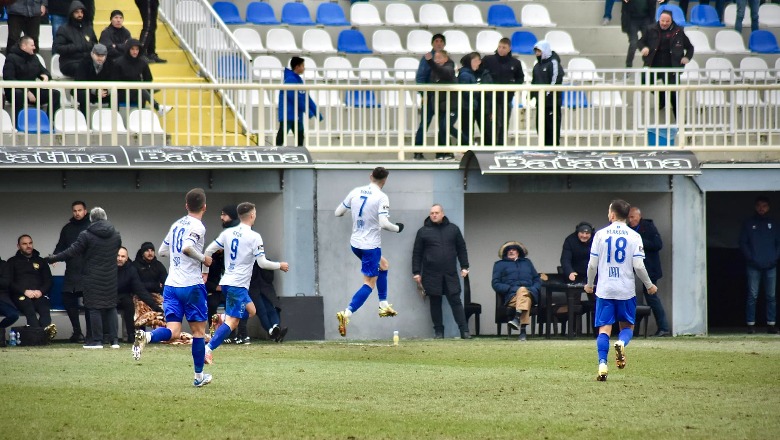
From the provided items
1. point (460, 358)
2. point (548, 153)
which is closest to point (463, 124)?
point (548, 153)

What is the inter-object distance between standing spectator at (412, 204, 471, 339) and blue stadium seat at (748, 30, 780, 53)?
10716mm

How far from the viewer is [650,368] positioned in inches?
617

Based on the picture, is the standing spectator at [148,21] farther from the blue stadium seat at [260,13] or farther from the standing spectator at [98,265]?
the standing spectator at [98,265]

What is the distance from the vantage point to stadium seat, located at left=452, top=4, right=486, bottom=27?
94.3 feet

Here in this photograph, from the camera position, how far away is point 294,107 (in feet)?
69.9

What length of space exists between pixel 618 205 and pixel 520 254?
278 inches

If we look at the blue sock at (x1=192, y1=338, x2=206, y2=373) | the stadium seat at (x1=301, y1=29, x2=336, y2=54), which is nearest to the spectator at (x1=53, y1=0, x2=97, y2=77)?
the stadium seat at (x1=301, y1=29, x2=336, y2=54)

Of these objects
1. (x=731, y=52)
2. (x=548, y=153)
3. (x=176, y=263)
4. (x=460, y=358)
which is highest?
(x=731, y=52)

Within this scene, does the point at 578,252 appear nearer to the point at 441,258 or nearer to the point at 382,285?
the point at 441,258

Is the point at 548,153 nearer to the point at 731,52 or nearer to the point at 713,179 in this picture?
the point at 713,179

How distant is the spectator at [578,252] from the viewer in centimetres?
2145

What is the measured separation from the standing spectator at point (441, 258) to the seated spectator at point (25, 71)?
5.72 metres

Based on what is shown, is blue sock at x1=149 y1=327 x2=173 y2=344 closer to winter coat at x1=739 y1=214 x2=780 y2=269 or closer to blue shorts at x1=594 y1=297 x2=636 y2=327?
blue shorts at x1=594 y1=297 x2=636 y2=327

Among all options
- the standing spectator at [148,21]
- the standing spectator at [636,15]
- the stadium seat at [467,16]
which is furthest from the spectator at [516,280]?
the stadium seat at [467,16]
